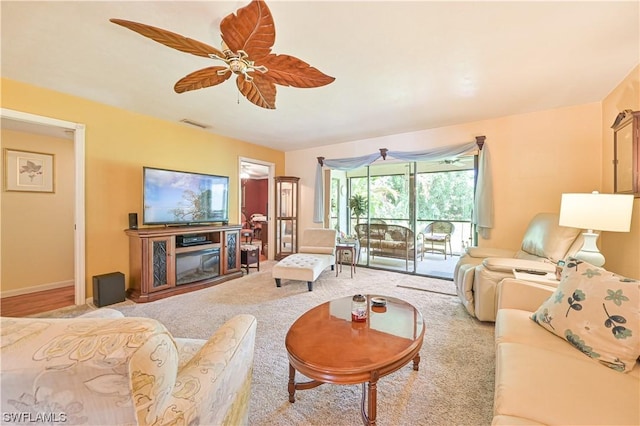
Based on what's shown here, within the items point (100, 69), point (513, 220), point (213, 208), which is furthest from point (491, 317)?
point (100, 69)

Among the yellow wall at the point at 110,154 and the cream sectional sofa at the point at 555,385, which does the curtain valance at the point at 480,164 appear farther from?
the yellow wall at the point at 110,154

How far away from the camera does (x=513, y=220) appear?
12.1 feet

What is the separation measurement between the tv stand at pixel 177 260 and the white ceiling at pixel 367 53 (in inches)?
66.1

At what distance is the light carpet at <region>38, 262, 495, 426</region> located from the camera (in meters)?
1.48

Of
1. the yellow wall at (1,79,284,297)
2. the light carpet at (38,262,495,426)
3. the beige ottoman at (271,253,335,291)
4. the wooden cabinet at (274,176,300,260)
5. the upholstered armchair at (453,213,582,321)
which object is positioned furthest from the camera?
the wooden cabinet at (274,176,300,260)

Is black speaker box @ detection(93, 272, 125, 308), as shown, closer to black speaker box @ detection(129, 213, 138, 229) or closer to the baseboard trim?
black speaker box @ detection(129, 213, 138, 229)

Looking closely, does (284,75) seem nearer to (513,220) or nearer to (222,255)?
(222,255)

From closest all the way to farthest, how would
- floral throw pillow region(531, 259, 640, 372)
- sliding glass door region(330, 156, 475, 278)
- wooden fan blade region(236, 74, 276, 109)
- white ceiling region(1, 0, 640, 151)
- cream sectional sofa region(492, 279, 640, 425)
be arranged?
1. cream sectional sofa region(492, 279, 640, 425)
2. floral throw pillow region(531, 259, 640, 372)
3. white ceiling region(1, 0, 640, 151)
4. wooden fan blade region(236, 74, 276, 109)
5. sliding glass door region(330, 156, 475, 278)

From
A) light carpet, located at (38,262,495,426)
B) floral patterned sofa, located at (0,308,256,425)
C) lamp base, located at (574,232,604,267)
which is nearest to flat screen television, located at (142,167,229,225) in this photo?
light carpet, located at (38,262,495,426)

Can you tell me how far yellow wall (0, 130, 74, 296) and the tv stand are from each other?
1.34 metres

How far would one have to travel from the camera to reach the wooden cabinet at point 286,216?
222 inches

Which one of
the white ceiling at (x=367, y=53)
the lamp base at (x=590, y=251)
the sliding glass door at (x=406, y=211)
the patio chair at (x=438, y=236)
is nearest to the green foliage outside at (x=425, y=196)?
the sliding glass door at (x=406, y=211)

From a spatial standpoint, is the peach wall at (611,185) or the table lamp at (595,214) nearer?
A: the table lamp at (595,214)

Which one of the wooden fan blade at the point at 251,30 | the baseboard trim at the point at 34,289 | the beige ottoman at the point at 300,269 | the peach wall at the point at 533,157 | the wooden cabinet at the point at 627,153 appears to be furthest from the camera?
the beige ottoman at the point at 300,269
